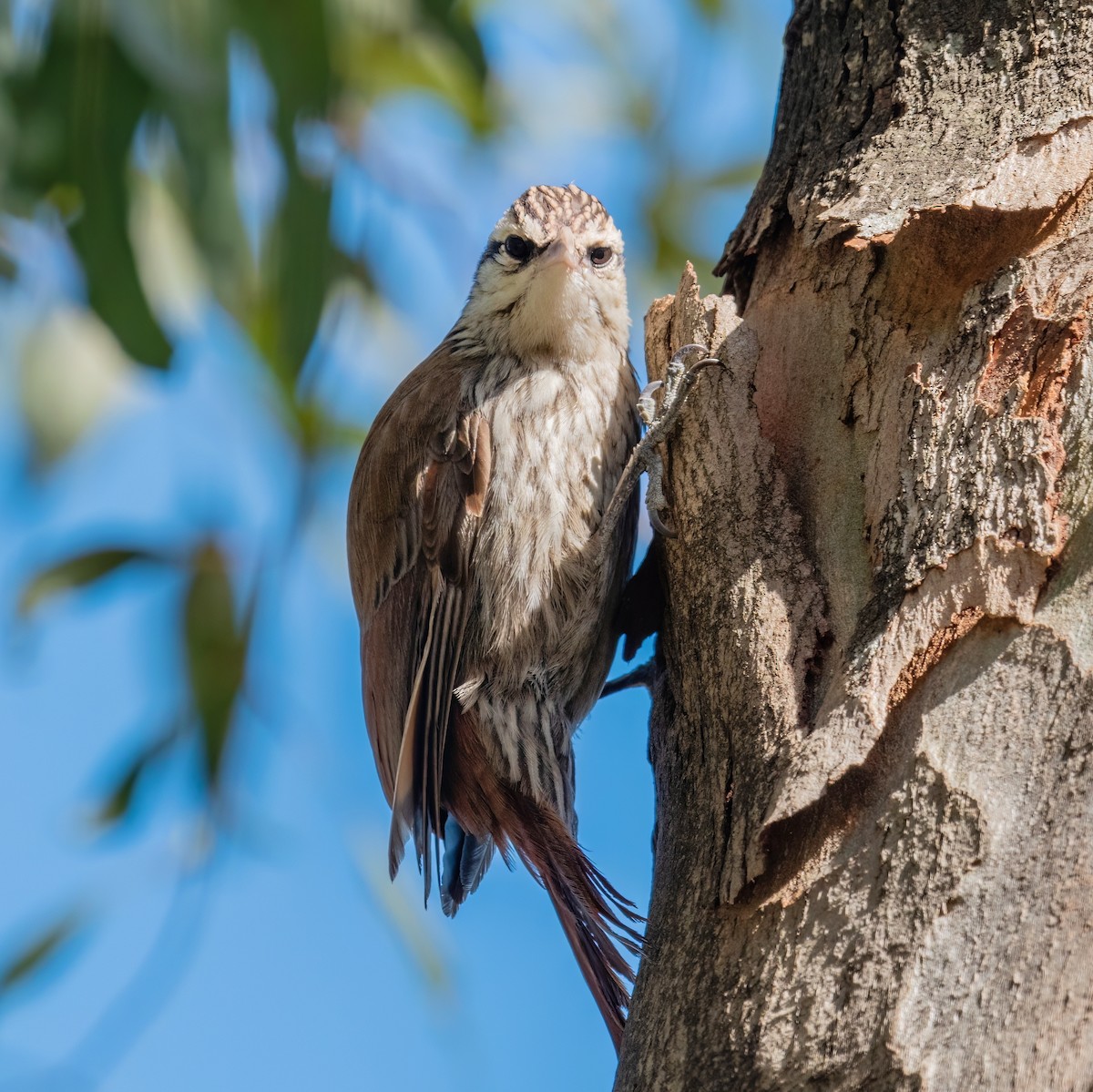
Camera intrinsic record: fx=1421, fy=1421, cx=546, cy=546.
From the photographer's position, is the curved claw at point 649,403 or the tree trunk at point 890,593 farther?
the curved claw at point 649,403

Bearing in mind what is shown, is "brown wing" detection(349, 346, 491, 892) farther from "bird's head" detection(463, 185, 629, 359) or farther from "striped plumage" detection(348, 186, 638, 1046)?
"bird's head" detection(463, 185, 629, 359)

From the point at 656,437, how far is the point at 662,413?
3.8 inches

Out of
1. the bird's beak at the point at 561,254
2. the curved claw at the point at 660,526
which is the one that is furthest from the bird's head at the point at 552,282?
the curved claw at the point at 660,526

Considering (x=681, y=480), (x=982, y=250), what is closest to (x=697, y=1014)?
(x=681, y=480)

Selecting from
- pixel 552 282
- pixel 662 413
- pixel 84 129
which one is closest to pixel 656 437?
pixel 662 413

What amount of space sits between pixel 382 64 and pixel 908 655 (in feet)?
5.03

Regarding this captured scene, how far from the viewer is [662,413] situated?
6.55 feet

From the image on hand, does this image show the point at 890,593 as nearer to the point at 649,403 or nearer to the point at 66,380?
the point at 649,403

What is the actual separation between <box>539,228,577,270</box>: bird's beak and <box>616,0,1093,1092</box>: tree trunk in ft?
1.89

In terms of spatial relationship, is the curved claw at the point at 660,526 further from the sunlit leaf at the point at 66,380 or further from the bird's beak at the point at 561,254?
the sunlit leaf at the point at 66,380

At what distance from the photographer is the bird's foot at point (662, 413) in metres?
1.87

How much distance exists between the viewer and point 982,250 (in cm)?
161

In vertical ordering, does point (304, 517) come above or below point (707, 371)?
above

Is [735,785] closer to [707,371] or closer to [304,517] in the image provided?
[707,371]
